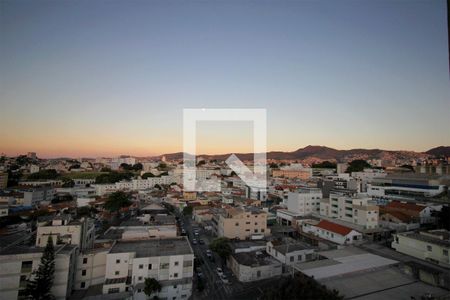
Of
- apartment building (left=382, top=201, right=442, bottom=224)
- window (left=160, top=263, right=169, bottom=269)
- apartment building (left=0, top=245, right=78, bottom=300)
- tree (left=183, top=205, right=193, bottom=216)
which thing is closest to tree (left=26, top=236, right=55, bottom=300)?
apartment building (left=0, top=245, right=78, bottom=300)

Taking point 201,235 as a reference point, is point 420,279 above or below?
above

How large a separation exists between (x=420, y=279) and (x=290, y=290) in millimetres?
2264

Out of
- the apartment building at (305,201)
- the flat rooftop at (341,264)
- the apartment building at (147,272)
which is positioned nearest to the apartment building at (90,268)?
the apartment building at (147,272)

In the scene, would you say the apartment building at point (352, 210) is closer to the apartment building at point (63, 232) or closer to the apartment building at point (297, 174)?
the apartment building at point (63, 232)

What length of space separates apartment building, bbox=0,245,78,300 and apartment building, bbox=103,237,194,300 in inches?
22.0

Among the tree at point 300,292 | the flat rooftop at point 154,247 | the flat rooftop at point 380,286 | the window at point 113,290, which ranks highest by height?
the tree at point 300,292

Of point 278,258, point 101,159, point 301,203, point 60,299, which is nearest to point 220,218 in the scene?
point 278,258

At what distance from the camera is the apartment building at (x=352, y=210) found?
6.87 meters

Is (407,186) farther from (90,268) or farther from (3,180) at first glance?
(3,180)

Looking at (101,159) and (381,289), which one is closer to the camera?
(381,289)

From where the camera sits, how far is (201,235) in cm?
745

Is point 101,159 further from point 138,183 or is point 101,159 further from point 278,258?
point 278,258

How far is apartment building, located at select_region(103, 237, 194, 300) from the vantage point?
409 cm

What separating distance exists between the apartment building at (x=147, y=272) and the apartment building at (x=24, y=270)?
1.83 ft
